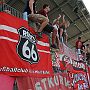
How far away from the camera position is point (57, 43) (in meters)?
10.8

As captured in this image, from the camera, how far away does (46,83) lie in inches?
360

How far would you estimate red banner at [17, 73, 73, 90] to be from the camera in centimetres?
765

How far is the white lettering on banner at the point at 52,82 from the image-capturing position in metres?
8.65

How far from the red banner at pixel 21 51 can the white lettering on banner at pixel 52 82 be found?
30 cm

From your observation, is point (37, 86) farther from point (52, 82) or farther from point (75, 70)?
point (75, 70)

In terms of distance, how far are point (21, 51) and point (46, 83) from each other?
1827mm

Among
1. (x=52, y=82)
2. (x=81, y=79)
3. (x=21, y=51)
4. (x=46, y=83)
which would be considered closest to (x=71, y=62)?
(x=81, y=79)

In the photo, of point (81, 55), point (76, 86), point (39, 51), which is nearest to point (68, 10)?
point (81, 55)

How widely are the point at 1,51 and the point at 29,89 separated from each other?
143 cm

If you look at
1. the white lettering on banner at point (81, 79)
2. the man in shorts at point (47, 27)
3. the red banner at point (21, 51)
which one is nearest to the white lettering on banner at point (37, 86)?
the red banner at point (21, 51)

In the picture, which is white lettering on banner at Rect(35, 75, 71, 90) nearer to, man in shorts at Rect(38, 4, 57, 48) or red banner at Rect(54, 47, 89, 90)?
red banner at Rect(54, 47, 89, 90)

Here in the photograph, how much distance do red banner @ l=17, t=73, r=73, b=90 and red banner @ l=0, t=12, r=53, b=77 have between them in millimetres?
198

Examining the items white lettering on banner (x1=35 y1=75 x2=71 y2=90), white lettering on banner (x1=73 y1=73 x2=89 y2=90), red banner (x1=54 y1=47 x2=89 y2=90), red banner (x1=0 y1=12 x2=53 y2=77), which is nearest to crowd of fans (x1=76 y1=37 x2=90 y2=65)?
red banner (x1=54 y1=47 x2=89 y2=90)

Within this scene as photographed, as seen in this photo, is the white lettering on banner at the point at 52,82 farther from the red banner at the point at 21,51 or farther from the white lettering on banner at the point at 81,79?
the white lettering on banner at the point at 81,79
